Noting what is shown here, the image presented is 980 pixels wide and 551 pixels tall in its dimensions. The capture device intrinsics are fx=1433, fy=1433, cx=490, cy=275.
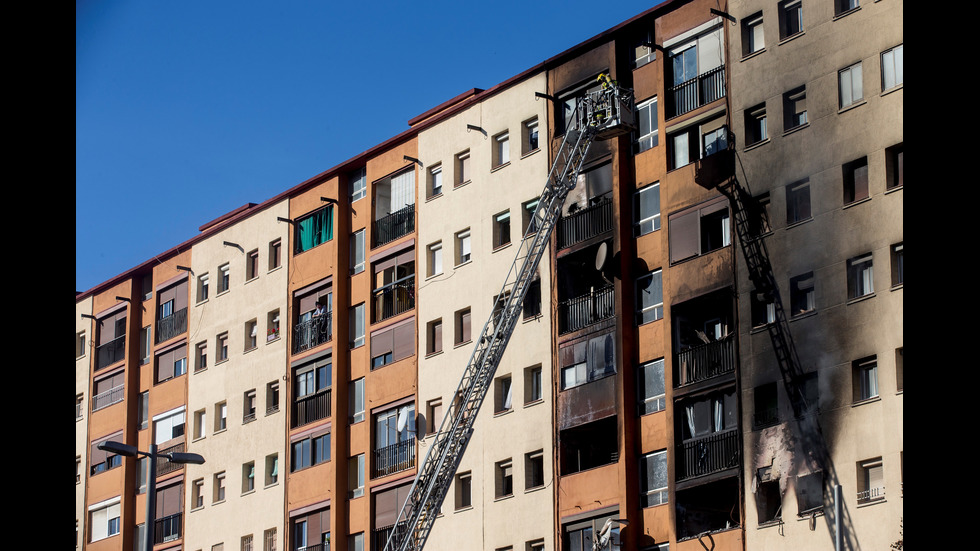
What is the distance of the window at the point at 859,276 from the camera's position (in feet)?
129

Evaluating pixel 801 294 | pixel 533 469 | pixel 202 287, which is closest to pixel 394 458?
pixel 533 469

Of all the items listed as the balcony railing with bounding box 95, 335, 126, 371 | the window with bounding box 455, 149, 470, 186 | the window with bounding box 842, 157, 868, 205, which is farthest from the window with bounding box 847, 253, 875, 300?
the balcony railing with bounding box 95, 335, 126, 371

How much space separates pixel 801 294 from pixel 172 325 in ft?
120

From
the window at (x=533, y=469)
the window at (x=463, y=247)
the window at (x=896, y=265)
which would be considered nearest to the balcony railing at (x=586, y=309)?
the window at (x=533, y=469)

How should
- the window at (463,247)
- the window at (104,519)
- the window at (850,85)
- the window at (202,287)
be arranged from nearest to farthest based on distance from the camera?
the window at (850,85)
the window at (463,247)
the window at (202,287)
the window at (104,519)

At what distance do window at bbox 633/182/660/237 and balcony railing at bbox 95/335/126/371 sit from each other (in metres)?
33.7

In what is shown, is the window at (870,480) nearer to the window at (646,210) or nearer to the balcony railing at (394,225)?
the window at (646,210)

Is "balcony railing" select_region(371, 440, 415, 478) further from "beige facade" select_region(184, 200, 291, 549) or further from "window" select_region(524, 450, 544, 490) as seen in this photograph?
"beige facade" select_region(184, 200, 291, 549)

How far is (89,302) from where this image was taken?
7562 centimetres

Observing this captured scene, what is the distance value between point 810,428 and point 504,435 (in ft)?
42.8

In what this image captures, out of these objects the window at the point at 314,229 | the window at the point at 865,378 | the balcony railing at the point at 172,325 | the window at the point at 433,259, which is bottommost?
the window at the point at 865,378

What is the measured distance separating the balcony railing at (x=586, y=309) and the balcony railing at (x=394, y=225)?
9865 mm

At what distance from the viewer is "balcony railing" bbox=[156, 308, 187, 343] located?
222ft
